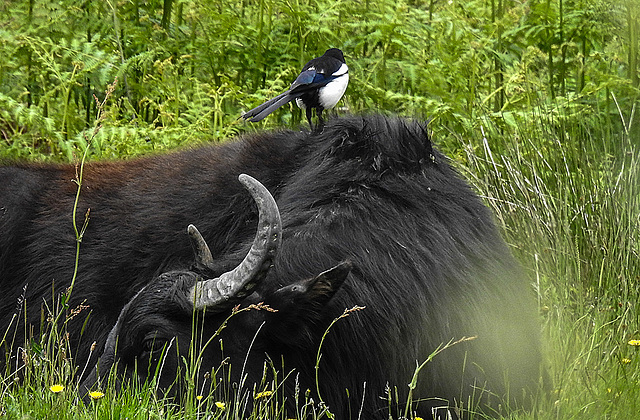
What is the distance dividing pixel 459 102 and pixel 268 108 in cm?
177

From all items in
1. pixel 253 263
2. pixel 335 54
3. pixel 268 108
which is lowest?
pixel 253 263

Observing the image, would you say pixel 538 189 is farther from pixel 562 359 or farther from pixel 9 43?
pixel 9 43

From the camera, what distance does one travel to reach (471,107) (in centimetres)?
666

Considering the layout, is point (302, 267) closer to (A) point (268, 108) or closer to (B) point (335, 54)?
(A) point (268, 108)

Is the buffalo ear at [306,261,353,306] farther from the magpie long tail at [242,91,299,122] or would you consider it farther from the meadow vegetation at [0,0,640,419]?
the magpie long tail at [242,91,299,122]

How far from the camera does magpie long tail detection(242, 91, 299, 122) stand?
18.1ft

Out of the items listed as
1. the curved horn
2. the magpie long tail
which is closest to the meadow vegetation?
the curved horn

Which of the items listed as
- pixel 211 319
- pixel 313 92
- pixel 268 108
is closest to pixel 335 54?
pixel 313 92

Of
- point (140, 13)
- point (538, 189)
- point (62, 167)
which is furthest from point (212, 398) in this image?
point (140, 13)

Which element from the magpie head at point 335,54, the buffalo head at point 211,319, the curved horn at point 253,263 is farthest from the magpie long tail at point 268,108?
the curved horn at point 253,263

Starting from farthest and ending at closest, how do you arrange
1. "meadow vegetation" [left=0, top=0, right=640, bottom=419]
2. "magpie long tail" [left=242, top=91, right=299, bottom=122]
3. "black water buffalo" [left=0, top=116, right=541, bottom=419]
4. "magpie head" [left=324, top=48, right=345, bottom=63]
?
"magpie head" [left=324, top=48, right=345, bottom=63] → "magpie long tail" [left=242, top=91, right=299, bottom=122] → "meadow vegetation" [left=0, top=0, right=640, bottom=419] → "black water buffalo" [left=0, top=116, right=541, bottom=419]

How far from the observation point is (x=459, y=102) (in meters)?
6.55

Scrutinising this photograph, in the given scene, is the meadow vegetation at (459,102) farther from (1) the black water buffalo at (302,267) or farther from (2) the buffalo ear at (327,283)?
(2) the buffalo ear at (327,283)

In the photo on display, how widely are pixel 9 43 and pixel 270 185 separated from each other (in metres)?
3.61
